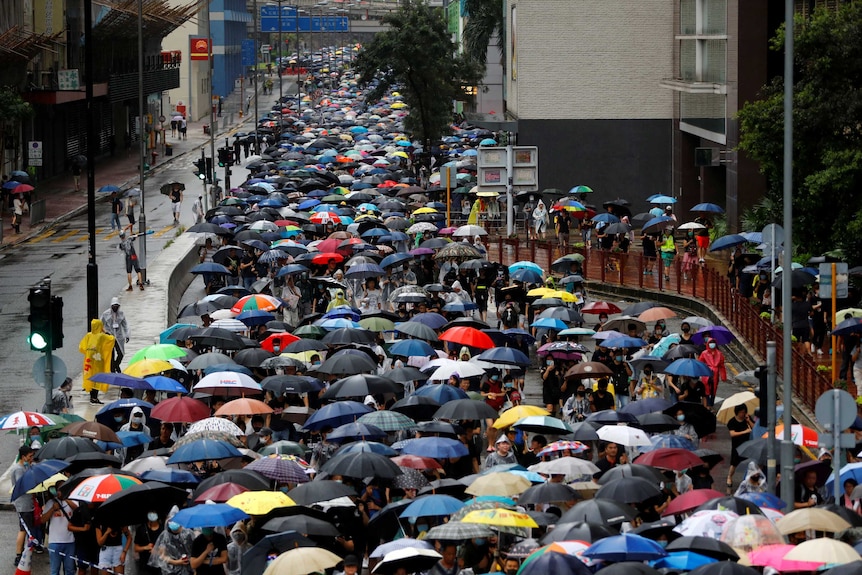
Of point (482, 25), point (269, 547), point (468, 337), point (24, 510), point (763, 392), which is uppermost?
point (482, 25)

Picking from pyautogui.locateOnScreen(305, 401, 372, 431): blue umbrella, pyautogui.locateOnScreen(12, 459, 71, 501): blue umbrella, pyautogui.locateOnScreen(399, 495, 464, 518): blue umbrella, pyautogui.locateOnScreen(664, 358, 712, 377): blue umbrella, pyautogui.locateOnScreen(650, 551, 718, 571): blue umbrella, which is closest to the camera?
pyautogui.locateOnScreen(650, 551, 718, 571): blue umbrella

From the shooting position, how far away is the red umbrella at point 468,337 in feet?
78.8

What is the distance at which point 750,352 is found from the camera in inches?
1124

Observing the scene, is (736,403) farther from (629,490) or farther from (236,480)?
(236,480)

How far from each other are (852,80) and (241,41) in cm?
12726

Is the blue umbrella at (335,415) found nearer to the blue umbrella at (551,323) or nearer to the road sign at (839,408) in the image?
the road sign at (839,408)

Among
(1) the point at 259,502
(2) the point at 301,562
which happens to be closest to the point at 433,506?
(1) the point at 259,502

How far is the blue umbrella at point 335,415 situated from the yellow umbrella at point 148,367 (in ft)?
13.1

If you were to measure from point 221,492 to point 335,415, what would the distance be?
133 inches

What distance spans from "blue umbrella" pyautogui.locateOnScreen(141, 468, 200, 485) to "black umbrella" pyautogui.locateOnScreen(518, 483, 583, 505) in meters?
3.64

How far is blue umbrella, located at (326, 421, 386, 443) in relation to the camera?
1748cm

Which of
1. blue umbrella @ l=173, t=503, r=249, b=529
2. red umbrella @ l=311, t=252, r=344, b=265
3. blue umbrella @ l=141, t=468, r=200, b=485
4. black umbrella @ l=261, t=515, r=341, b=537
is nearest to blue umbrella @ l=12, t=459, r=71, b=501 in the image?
blue umbrella @ l=141, t=468, r=200, b=485

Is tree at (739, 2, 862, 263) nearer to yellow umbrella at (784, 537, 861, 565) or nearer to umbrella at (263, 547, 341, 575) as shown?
yellow umbrella at (784, 537, 861, 565)

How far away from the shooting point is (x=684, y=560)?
12695 millimetres
